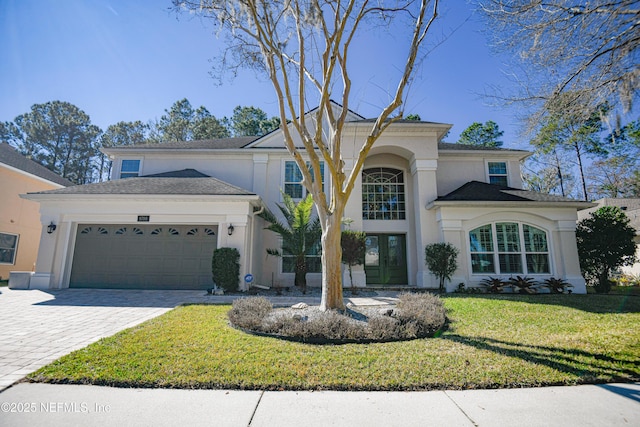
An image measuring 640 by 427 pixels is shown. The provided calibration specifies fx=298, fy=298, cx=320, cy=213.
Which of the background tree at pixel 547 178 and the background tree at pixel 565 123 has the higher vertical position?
the background tree at pixel 547 178

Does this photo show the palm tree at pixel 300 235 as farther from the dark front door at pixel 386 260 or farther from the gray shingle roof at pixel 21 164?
the gray shingle roof at pixel 21 164

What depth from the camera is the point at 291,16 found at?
7.93 m

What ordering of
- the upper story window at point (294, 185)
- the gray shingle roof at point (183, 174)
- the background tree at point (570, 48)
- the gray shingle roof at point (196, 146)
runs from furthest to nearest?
1. the gray shingle roof at point (196, 146)
2. the upper story window at point (294, 185)
3. the gray shingle roof at point (183, 174)
4. the background tree at point (570, 48)

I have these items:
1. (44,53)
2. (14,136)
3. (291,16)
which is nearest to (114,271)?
(44,53)

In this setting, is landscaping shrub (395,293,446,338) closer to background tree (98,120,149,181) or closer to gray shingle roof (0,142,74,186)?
gray shingle roof (0,142,74,186)

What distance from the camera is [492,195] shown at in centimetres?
1224

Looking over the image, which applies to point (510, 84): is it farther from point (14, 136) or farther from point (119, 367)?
point (14, 136)

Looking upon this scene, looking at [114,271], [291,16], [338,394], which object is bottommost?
[338,394]

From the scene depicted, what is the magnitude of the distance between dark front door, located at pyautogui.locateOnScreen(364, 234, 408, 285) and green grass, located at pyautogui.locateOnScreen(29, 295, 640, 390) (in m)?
7.73

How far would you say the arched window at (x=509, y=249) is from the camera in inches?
461

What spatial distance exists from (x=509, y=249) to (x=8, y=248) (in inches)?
911

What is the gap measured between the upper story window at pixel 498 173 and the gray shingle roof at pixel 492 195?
0.89 m

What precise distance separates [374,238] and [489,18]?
918 centimetres

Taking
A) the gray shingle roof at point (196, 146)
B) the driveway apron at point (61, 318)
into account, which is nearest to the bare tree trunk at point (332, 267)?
the driveway apron at point (61, 318)
